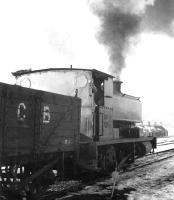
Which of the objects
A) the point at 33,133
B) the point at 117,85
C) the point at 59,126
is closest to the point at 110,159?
the point at 59,126

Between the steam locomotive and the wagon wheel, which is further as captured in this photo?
the wagon wheel

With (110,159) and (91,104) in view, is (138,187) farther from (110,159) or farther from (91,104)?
(91,104)

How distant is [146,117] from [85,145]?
8398 cm

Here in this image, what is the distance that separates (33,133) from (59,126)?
103 cm

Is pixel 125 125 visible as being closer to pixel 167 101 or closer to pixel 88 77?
pixel 88 77

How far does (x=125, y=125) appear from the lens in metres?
13.9

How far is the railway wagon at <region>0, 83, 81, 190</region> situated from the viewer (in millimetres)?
6281

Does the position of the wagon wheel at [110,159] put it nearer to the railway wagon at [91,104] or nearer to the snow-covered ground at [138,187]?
the railway wagon at [91,104]

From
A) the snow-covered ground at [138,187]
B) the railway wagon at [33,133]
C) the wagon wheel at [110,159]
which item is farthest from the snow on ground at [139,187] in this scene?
the railway wagon at [33,133]

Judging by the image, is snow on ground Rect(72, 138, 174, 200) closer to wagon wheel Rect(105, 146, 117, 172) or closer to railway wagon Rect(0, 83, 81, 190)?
wagon wheel Rect(105, 146, 117, 172)

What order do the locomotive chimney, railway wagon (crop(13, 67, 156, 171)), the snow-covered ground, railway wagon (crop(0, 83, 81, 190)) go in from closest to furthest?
1. railway wagon (crop(0, 83, 81, 190))
2. the snow-covered ground
3. railway wagon (crop(13, 67, 156, 171))
4. the locomotive chimney

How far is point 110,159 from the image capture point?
36.1 ft

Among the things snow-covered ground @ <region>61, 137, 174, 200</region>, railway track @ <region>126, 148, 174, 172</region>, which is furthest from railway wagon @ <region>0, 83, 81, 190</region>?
railway track @ <region>126, 148, 174, 172</region>

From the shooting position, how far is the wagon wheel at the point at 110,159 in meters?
10.8
